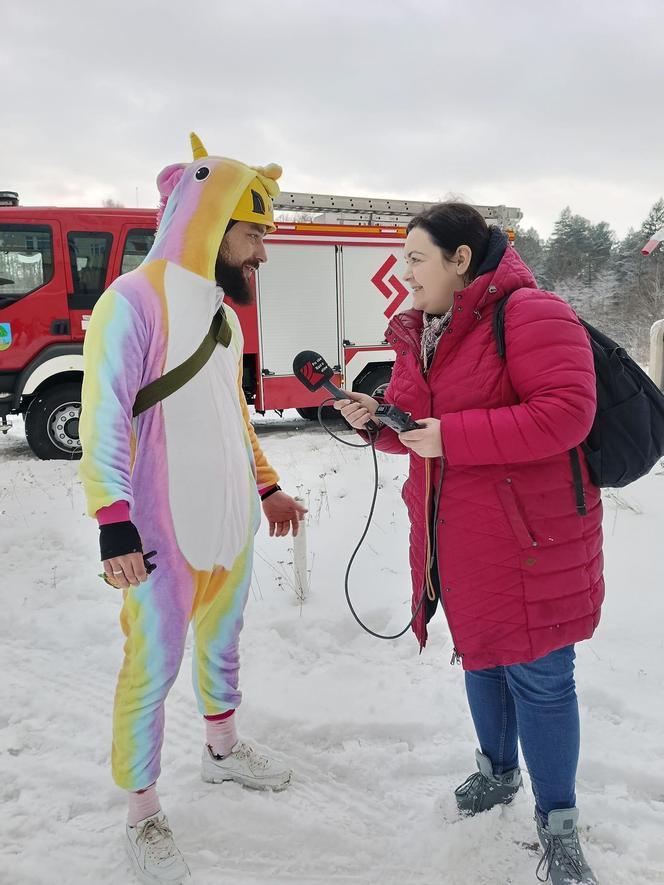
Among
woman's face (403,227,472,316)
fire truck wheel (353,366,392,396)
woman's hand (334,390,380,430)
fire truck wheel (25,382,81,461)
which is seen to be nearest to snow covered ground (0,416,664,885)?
woman's hand (334,390,380,430)

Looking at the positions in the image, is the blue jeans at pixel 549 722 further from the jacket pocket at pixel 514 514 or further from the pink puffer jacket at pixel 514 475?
the jacket pocket at pixel 514 514

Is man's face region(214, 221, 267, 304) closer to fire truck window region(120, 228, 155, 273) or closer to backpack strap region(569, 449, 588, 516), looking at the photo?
backpack strap region(569, 449, 588, 516)

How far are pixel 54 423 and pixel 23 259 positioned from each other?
5.87 ft

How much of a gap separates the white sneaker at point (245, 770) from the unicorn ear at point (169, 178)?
197cm

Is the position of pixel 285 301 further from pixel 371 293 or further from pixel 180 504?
pixel 180 504

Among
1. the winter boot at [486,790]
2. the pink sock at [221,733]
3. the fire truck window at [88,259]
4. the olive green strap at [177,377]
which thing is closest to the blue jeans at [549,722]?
the winter boot at [486,790]

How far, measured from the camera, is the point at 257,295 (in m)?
8.06

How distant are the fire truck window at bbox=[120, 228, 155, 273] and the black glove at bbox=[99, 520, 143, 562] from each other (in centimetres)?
592

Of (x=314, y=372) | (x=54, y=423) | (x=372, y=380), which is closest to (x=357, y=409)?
(x=314, y=372)

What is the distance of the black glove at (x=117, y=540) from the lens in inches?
63.3

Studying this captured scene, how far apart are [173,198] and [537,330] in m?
1.18

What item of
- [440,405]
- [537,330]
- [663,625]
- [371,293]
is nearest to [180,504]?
[440,405]

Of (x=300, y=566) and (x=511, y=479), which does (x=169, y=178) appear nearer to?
(x=511, y=479)

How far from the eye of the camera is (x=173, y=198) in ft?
6.23
